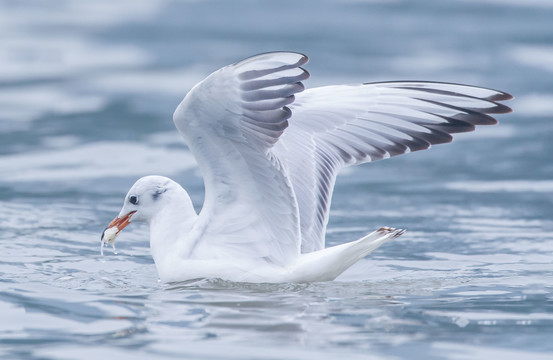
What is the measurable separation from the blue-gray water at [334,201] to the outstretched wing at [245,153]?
0.97 ft

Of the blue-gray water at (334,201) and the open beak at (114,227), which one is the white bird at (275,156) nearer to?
the open beak at (114,227)

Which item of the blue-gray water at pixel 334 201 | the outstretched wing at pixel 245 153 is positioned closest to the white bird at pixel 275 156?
the outstretched wing at pixel 245 153

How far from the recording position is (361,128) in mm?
7656

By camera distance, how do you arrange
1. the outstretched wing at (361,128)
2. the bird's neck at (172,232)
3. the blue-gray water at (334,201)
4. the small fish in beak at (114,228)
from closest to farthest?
the blue-gray water at (334,201) → the bird's neck at (172,232) → the outstretched wing at (361,128) → the small fish in beak at (114,228)

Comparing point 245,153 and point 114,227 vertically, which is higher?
point 245,153

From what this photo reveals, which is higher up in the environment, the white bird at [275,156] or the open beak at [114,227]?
the white bird at [275,156]

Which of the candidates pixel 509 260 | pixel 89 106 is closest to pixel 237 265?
pixel 509 260

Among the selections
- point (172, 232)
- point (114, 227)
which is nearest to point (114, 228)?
point (114, 227)

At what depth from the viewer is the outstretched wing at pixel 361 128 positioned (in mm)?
7480

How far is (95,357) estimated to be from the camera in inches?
220

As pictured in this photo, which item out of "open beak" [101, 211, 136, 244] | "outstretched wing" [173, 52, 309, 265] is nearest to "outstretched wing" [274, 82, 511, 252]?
"outstretched wing" [173, 52, 309, 265]

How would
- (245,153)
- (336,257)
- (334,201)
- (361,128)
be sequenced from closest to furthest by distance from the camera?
(245,153) → (336,257) → (361,128) → (334,201)

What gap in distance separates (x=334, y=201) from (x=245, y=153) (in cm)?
464

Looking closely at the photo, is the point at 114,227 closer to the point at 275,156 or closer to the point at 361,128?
the point at 275,156
